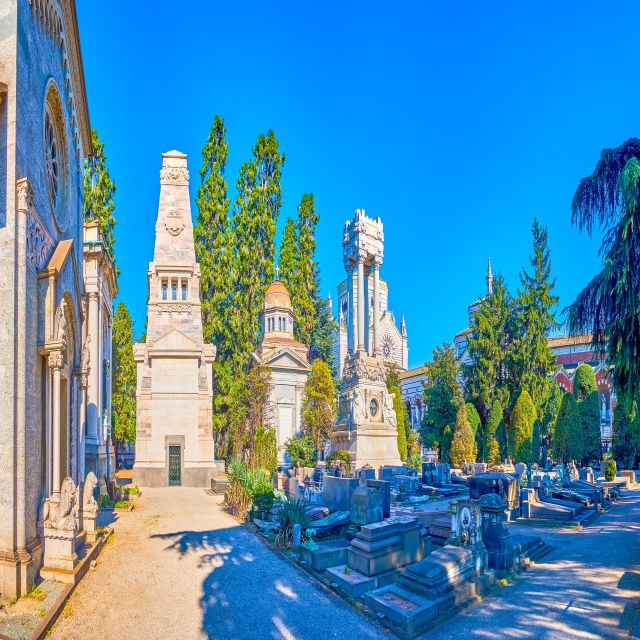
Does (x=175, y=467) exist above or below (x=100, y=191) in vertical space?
below

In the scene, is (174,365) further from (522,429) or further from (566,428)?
(566,428)

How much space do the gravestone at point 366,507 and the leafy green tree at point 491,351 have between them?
25704mm

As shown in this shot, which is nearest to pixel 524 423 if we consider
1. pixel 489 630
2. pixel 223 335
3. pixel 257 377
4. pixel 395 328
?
pixel 257 377

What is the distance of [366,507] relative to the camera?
1010cm

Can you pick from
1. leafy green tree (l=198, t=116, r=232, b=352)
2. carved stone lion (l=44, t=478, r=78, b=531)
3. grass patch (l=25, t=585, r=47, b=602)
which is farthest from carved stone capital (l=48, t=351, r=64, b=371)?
leafy green tree (l=198, t=116, r=232, b=352)

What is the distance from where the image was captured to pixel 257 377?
88.2 feet

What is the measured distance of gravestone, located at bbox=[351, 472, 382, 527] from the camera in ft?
33.1

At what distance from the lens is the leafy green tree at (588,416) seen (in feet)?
91.8

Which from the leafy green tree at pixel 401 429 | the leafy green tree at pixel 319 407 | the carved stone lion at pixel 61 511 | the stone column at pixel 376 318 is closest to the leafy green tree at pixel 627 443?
the leafy green tree at pixel 401 429

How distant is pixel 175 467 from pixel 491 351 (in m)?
22.0

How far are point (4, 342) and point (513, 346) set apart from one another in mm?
32497

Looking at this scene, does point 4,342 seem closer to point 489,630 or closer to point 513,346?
point 489,630

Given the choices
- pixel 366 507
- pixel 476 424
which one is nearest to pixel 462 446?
pixel 476 424

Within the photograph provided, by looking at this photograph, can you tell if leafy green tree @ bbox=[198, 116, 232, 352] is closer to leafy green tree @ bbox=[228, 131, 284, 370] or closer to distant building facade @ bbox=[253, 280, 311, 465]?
leafy green tree @ bbox=[228, 131, 284, 370]
